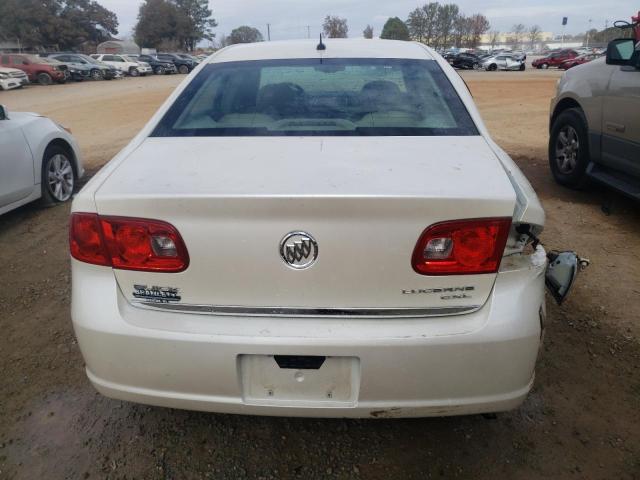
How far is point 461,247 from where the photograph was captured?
67.1 inches

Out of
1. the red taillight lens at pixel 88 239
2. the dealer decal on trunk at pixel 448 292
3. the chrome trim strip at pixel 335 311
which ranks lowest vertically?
the chrome trim strip at pixel 335 311

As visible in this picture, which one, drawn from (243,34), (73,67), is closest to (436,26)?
(243,34)

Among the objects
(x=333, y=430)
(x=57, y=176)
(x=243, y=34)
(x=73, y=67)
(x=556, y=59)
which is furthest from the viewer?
(x=243, y=34)

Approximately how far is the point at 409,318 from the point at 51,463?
157 centimetres

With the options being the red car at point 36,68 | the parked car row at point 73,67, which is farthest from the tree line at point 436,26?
the red car at point 36,68

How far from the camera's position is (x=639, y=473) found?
6.64ft

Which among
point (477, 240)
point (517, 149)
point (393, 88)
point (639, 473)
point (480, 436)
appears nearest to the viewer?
point (477, 240)

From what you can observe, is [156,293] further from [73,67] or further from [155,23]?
[155,23]

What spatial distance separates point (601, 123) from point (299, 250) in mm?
4111

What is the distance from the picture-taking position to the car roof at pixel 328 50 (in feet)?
9.30

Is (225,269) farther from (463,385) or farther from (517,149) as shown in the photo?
(517,149)

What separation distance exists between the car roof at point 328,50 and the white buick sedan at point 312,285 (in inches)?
44.1

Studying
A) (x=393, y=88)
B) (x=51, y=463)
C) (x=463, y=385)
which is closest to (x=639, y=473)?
(x=463, y=385)

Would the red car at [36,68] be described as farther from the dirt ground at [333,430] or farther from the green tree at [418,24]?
the green tree at [418,24]
